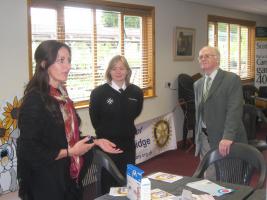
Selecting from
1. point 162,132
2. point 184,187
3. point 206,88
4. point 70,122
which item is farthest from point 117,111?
point 162,132

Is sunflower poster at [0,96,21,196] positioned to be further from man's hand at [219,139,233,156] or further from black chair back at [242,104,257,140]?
black chair back at [242,104,257,140]

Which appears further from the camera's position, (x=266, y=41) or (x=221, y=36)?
(x=266, y=41)

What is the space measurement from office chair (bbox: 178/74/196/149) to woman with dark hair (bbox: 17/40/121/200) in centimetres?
381

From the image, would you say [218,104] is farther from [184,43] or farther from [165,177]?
[184,43]

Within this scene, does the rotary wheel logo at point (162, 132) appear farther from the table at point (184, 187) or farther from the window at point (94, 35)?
the table at point (184, 187)

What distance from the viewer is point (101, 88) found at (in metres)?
2.86

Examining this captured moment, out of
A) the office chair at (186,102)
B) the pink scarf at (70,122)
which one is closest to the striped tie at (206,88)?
the pink scarf at (70,122)

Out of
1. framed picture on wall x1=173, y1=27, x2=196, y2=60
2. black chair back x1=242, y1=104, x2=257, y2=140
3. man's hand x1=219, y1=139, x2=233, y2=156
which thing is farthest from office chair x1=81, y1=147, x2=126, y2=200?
framed picture on wall x1=173, y1=27, x2=196, y2=60

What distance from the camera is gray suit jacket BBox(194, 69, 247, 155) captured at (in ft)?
8.84

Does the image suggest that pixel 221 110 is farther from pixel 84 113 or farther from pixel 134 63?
pixel 134 63

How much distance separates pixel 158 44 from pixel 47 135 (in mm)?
3921

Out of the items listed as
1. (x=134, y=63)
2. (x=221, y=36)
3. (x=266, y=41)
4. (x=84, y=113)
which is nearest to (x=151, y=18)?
(x=134, y=63)

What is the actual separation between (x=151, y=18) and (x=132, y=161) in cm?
300

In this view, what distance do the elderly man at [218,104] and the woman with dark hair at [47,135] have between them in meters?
1.22
